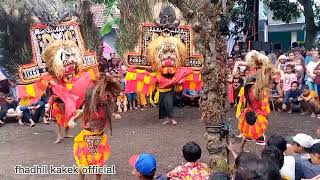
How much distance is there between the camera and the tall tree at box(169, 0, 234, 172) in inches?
218

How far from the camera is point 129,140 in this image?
31.2ft

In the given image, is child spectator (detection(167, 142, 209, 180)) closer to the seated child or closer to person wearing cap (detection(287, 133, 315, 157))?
person wearing cap (detection(287, 133, 315, 157))

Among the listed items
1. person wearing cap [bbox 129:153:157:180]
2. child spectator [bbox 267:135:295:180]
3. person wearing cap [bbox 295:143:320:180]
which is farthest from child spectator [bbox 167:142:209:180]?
person wearing cap [bbox 295:143:320:180]

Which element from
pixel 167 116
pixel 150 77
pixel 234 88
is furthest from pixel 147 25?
pixel 234 88

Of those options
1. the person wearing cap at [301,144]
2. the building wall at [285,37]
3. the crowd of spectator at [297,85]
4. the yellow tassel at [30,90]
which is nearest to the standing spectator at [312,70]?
the crowd of spectator at [297,85]

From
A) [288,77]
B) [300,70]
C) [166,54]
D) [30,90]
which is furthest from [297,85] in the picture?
[30,90]

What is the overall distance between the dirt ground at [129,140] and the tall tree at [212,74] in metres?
1.71

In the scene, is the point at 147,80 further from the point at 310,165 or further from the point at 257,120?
the point at 310,165

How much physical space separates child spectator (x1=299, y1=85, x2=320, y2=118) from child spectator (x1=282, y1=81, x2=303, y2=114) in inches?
7.7

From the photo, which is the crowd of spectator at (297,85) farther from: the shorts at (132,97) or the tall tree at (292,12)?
the tall tree at (292,12)

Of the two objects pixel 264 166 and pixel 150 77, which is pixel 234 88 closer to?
pixel 150 77

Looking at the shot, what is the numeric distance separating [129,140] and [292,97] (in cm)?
444

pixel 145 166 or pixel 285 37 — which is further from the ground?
pixel 285 37

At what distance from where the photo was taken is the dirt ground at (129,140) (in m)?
7.69
